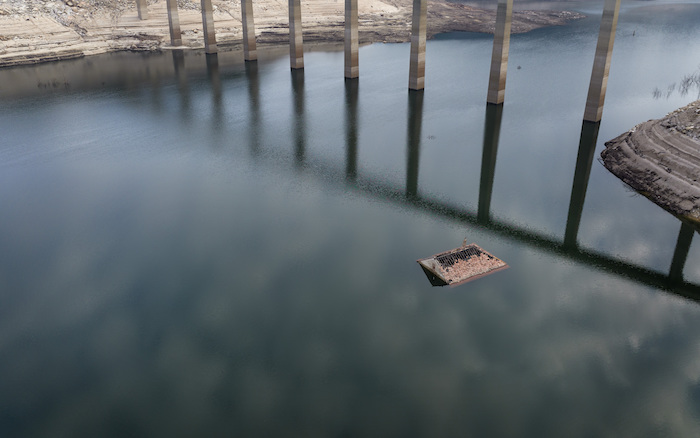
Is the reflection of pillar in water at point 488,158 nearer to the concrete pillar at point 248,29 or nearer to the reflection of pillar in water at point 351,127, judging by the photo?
the reflection of pillar in water at point 351,127

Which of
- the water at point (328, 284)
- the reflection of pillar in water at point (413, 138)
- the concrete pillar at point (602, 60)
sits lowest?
the water at point (328, 284)

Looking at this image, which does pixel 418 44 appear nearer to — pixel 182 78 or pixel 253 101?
pixel 253 101

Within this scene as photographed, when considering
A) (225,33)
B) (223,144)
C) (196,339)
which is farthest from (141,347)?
(225,33)

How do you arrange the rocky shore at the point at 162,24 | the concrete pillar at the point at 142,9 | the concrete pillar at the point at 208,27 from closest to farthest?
the rocky shore at the point at 162,24 → the concrete pillar at the point at 208,27 → the concrete pillar at the point at 142,9

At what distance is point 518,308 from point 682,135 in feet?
56.3

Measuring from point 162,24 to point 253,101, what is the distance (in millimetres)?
33203

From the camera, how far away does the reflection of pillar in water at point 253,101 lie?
3182 cm

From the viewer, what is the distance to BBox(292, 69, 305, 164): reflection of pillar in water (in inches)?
1183

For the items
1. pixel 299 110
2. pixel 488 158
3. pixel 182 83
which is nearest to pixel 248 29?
pixel 182 83

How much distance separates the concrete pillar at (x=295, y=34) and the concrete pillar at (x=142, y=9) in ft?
87.1

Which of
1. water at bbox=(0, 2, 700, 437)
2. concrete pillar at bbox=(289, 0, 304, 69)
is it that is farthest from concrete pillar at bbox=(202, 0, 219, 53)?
water at bbox=(0, 2, 700, 437)

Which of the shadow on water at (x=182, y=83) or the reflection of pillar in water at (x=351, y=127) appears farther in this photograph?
the shadow on water at (x=182, y=83)

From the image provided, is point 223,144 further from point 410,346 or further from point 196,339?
point 410,346

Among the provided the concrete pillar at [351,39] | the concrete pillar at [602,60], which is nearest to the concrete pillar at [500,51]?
the concrete pillar at [602,60]
